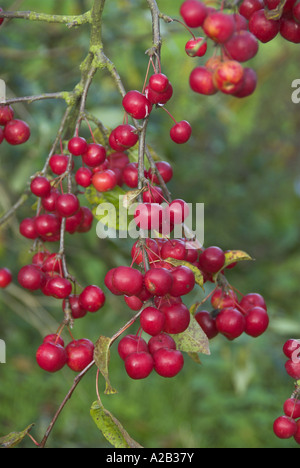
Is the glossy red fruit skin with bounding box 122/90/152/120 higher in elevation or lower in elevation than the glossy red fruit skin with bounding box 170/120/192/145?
higher

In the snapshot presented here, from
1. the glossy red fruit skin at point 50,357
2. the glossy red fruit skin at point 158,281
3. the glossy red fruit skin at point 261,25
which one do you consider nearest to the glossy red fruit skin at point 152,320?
the glossy red fruit skin at point 158,281

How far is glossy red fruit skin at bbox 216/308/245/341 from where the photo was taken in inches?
20.1

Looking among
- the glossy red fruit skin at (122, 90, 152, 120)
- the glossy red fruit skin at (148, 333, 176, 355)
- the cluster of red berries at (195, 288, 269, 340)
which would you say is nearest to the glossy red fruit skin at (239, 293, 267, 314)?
the cluster of red berries at (195, 288, 269, 340)

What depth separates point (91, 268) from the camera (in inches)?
55.8

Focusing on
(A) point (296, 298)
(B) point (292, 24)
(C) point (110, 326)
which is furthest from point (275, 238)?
(B) point (292, 24)

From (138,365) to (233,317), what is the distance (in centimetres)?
11

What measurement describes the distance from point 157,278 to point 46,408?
141 centimetres

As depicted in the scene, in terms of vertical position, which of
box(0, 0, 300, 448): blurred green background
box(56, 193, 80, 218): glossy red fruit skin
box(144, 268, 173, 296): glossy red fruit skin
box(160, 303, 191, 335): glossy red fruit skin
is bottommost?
box(0, 0, 300, 448): blurred green background

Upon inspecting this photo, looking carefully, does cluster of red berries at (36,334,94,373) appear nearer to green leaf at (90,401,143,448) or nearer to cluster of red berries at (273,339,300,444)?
green leaf at (90,401,143,448)

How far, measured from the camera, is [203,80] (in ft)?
1.25

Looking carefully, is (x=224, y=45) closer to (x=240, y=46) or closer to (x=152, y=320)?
(x=240, y=46)

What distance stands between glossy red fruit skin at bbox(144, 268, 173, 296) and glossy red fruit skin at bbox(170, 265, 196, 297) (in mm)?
21
